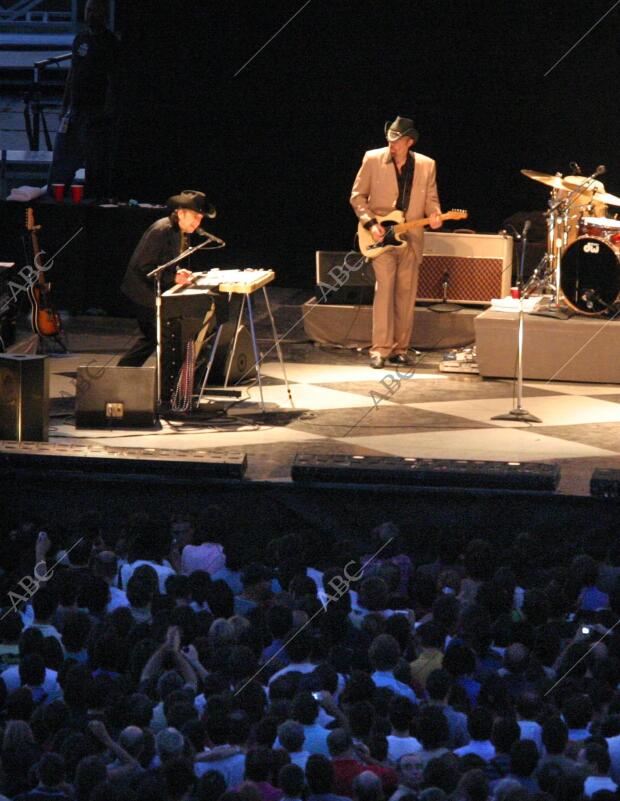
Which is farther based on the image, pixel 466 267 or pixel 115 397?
pixel 466 267

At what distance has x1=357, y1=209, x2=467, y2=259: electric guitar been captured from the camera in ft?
33.6

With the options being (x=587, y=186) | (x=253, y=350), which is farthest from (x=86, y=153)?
(x=587, y=186)

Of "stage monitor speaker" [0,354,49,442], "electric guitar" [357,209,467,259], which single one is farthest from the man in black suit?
"electric guitar" [357,209,467,259]

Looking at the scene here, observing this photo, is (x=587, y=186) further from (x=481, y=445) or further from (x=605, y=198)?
(x=481, y=445)

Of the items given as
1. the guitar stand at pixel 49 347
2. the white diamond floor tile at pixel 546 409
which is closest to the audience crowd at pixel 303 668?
the white diamond floor tile at pixel 546 409

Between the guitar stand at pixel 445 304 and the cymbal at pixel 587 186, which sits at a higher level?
the cymbal at pixel 587 186

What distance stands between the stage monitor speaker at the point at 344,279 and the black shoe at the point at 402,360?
75 cm

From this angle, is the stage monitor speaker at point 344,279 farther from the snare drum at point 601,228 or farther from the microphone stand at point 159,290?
the microphone stand at point 159,290

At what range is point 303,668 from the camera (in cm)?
532

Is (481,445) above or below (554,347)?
below

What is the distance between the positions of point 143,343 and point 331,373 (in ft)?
5.48

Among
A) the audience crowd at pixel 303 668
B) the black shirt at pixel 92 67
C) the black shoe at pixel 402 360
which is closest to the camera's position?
the audience crowd at pixel 303 668

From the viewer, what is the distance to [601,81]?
11969 mm

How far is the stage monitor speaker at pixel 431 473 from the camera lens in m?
7.08
